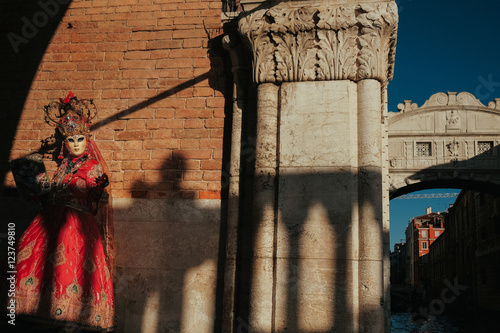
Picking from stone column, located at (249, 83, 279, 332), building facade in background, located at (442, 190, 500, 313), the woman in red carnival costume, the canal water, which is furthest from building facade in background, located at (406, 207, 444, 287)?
the woman in red carnival costume

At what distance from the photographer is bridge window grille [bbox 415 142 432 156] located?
25.2 meters

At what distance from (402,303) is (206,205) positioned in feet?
126

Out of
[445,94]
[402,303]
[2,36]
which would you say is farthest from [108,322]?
[402,303]

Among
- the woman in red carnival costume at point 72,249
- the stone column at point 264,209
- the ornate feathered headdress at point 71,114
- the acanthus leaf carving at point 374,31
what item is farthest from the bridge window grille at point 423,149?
the woman in red carnival costume at point 72,249

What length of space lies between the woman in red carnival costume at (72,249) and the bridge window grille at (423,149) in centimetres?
2317

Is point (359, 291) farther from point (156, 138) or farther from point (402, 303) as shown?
point (402, 303)

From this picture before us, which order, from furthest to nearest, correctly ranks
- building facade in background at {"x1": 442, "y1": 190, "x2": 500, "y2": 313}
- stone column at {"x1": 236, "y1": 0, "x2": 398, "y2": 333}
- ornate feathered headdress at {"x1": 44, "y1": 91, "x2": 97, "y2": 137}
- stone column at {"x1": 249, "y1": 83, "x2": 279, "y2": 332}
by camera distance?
1. building facade in background at {"x1": 442, "y1": 190, "x2": 500, "y2": 313}
2. ornate feathered headdress at {"x1": 44, "y1": 91, "x2": 97, "y2": 137}
3. stone column at {"x1": 249, "y1": 83, "x2": 279, "y2": 332}
4. stone column at {"x1": 236, "y1": 0, "x2": 398, "y2": 333}

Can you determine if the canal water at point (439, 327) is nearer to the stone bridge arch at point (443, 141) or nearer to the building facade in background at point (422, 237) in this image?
the stone bridge arch at point (443, 141)

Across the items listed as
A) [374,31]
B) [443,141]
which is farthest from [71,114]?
[443,141]

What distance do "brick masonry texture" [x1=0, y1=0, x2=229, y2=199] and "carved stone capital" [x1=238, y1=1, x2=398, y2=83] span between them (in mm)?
747

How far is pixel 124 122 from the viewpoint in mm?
5250

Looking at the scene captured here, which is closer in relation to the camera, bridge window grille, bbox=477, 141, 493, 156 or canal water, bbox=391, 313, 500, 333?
canal water, bbox=391, 313, 500, 333

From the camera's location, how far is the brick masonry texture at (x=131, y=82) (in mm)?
5031

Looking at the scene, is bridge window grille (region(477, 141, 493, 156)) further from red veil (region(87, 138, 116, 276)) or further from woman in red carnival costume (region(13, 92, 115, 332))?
woman in red carnival costume (region(13, 92, 115, 332))
